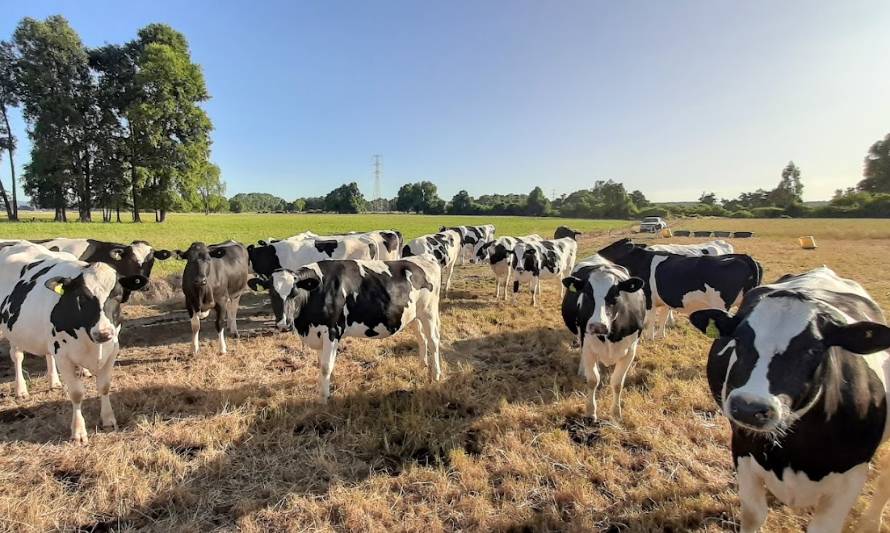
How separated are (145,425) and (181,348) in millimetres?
3452

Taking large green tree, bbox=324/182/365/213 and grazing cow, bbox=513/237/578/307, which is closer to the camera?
grazing cow, bbox=513/237/578/307

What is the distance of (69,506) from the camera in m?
3.57

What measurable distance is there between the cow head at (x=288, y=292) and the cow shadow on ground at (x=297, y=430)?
3.72 feet

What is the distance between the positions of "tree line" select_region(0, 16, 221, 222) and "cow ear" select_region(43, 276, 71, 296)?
35.6m

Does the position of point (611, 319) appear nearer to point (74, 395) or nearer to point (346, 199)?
point (74, 395)

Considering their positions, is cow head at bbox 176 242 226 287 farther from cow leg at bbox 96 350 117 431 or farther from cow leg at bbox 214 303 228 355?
cow leg at bbox 96 350 117 431

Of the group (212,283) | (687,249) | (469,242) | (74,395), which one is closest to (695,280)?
(687,249)

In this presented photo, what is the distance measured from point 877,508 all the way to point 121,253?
1256 cm

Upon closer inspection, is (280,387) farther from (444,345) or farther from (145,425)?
(444,345)

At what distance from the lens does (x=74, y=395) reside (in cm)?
465

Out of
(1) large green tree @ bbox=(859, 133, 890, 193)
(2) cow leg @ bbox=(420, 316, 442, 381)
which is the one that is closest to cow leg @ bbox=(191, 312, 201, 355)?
(2) cow leg @ bbox=(420, 316, 442, 381)

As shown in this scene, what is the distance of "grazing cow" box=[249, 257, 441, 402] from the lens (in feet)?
18.7

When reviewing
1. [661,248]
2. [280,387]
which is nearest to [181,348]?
[280,387]

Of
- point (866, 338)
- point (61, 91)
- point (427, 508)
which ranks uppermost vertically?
point (61, 91)
